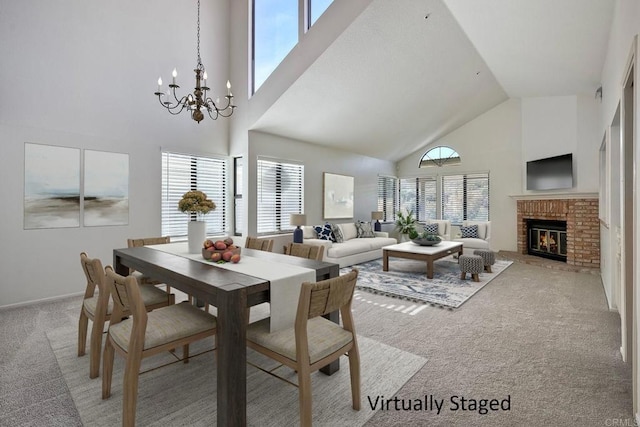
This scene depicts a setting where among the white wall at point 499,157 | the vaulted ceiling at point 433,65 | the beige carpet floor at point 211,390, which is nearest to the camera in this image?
the beige carpet floor at point 211,390

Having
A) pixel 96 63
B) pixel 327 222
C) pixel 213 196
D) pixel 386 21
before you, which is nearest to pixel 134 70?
pixel 96 63

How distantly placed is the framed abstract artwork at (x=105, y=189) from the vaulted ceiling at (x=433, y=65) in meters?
2.19

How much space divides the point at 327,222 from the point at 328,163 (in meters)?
1.35

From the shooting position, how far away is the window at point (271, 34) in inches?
194

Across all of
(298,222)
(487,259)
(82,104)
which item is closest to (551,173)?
(487,259)

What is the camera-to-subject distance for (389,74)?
5090 millimetres

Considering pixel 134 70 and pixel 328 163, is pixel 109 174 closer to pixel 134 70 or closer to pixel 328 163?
pixel 134 70

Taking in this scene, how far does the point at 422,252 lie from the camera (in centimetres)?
521

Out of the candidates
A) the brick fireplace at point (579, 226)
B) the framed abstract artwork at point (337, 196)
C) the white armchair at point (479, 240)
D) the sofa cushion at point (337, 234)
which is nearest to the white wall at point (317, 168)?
the framed abstract artwork at point (337, 196)

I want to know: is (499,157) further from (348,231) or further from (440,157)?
(348,231)

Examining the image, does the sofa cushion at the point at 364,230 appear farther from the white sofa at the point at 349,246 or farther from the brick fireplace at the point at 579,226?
the brick fireplace at the point at 579,226

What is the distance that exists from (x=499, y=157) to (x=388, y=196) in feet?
9.76

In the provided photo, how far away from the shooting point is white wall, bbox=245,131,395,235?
5.61 m

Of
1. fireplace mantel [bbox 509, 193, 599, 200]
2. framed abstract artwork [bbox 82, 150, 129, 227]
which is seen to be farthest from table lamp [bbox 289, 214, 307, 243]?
fireplace mantel [bbox 509, 193, 599, 200]
